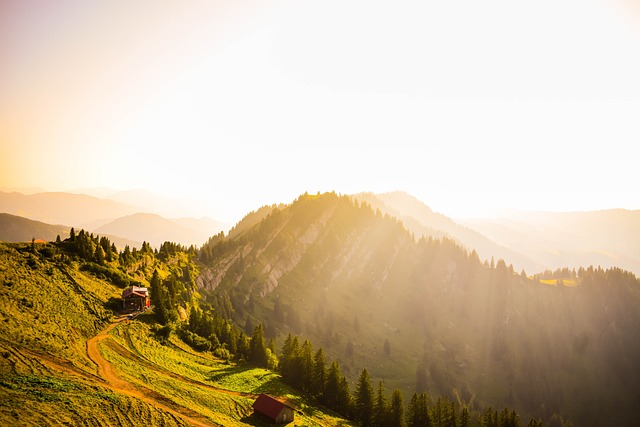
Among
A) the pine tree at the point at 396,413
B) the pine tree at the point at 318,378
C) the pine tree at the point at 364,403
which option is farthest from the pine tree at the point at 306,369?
the pine tree at the point at 396,413

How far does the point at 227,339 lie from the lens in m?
100

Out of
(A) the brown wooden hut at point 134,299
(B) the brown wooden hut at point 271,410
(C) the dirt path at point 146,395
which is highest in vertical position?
(A) the brown wooden hut at point 134,299

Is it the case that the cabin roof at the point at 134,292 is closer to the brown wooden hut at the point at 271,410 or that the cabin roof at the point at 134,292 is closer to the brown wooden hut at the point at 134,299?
the brown wooden hut at the point at 134,299

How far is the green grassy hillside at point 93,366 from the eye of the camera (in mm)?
43812

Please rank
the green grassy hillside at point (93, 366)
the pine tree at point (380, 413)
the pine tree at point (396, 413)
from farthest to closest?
1. the pine tree at point (380, 413)
2. the pine tree at point (396, 413)
3. the green grassy hillside at point (93, 366)

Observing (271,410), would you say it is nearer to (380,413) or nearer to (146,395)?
(146,395)

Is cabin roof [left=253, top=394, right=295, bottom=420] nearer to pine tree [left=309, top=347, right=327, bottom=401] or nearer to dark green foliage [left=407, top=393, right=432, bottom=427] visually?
pine tree [left=309, top=347, right=327, bottom=401]

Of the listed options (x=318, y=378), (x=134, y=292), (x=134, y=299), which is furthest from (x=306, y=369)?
(x=134, y=292)

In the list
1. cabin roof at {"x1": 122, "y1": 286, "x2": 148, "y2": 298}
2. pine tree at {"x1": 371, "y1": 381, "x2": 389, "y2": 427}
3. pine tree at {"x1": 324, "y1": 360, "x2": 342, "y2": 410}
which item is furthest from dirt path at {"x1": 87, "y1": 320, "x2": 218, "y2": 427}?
pine tree at {"x1": 371, "y1": 381, "x2": 389, "y2": 427}

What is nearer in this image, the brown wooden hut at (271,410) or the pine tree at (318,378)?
the brown wooden hut at (271,410)

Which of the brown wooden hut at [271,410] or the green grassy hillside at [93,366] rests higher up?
the green grassy hillside at [93,366]

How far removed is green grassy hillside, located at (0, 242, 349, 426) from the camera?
43.8 m

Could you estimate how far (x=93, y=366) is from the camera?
187ft

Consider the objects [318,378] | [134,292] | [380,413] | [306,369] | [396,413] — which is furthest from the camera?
[318,378]
